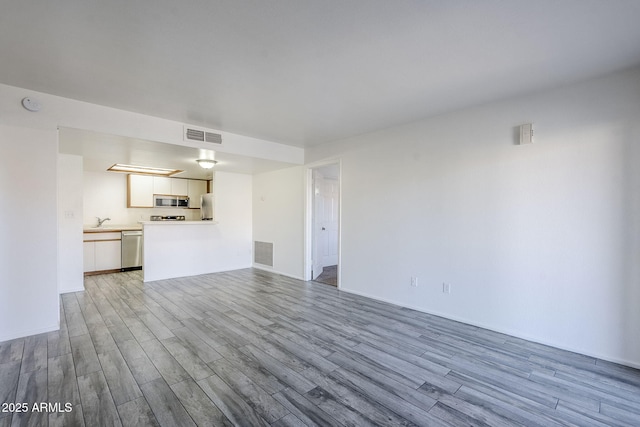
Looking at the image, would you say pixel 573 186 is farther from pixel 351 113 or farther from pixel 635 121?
pixel 351 113

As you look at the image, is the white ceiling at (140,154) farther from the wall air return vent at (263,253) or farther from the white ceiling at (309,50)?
the wall air return vent at (263,253)

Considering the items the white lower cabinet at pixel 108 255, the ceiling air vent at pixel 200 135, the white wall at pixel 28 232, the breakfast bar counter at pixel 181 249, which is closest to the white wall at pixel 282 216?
the breakfast bar counter at pixel 181 249

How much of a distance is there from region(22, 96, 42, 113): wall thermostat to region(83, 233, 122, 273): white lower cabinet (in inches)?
139

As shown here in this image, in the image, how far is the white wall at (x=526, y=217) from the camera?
2.45 metres

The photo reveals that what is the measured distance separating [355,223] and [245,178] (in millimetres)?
3259

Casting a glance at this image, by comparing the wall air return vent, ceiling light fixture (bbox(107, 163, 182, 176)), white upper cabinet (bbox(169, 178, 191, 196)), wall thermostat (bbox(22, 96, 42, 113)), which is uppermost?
wall thermostat (bbox(22, 96, 42, 113))

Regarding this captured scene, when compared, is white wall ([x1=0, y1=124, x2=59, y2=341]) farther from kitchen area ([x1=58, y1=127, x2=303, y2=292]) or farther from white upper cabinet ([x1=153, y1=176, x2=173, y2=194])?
white upper cabinet ([x1=153, y1=176, x2=173, y2=194])

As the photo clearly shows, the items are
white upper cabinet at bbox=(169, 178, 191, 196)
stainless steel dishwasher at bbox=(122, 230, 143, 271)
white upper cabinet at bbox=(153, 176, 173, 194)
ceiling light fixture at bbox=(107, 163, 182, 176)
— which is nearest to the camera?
stainless steel dishwasher at bbox=(122, 230, 143, 271)

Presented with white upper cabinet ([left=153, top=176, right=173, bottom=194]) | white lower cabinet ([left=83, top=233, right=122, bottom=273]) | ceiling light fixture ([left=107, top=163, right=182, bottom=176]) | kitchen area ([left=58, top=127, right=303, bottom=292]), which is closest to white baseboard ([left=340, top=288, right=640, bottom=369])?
kitchen area ([left=58, top=127, right=303, bottom=292])

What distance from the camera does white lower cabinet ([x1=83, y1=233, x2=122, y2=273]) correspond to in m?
5.63

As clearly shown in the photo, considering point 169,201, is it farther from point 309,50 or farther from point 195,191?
point 309,50

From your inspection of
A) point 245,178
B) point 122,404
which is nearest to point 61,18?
point 122,404

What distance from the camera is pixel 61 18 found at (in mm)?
1793

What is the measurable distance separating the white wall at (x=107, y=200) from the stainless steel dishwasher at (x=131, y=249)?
1.05m
